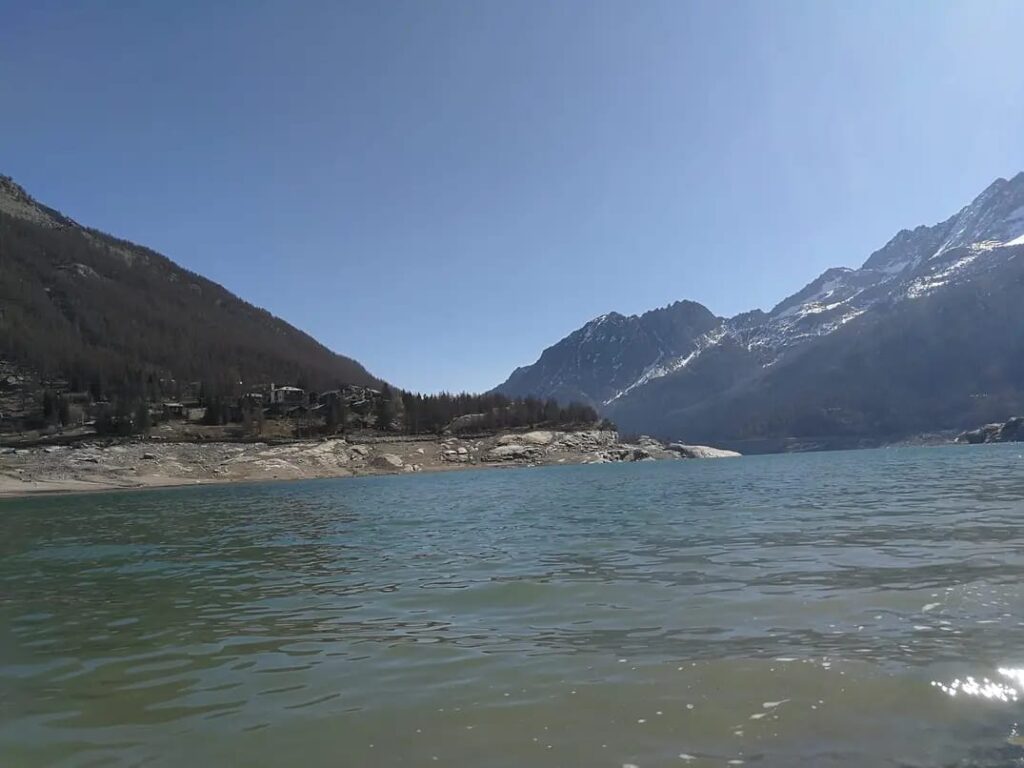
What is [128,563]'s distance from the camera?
2159cm

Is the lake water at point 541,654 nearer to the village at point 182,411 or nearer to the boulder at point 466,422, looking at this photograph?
the village at point 182,411

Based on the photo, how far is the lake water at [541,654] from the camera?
659 centimetres

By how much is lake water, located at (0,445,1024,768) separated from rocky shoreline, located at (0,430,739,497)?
293 ft

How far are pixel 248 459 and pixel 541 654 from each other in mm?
115237

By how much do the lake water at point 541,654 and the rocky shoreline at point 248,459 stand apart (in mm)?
89192

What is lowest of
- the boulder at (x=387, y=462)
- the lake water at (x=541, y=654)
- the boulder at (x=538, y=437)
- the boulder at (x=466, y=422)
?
the lake water at (x=541, y=654)

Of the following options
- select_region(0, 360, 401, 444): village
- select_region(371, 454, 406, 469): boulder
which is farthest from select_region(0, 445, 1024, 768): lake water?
select_region(0, 360, 401, 444): village

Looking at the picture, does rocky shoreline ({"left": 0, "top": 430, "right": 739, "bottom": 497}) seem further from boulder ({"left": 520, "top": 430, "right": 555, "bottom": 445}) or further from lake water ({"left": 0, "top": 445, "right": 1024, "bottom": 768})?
lake water ({"left": 0, "top": 445, "right": 1024, "bottom": 768})

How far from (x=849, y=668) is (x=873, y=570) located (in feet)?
23.6

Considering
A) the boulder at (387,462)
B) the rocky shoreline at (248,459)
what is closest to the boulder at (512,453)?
the rocky shoreline at (248,459)

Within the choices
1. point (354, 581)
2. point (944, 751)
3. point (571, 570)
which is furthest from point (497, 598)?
point (944, 751)

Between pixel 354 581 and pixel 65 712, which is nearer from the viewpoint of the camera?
pixel 65 712

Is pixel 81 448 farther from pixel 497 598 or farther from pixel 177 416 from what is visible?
pixel 497 598

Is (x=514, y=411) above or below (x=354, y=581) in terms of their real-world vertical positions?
above
